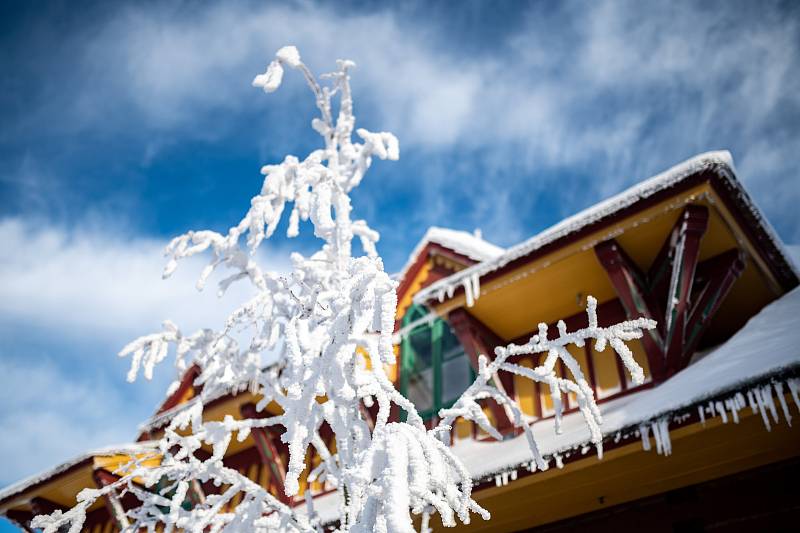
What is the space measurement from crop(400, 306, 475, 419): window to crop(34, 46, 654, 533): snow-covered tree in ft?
10.9

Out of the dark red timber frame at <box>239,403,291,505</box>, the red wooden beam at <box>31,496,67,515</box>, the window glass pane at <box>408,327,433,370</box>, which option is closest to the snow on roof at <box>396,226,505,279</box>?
the window glass pane at <box>408,327,433,370</box>

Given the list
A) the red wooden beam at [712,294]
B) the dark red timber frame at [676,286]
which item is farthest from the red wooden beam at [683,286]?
the red wooden beam at [712,294]

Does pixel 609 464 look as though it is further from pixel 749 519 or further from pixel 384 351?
pixel 384 351

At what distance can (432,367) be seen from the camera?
898cm

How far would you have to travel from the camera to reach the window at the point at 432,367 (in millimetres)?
8484

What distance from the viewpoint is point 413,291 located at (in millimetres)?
10266

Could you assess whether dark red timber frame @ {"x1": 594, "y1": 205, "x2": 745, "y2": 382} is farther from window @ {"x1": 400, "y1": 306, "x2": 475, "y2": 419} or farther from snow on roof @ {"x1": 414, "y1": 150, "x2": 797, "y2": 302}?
window @ {"x1": 400, "y1": 306, "x2": 475, "y2": 419}

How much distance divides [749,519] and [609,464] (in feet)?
3.95

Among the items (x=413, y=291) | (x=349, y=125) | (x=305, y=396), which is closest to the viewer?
(x=305, y=396)

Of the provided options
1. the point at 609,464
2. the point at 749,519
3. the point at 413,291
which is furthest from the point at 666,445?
the point at 413,291

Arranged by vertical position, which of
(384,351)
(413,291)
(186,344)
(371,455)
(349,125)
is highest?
(413,291)

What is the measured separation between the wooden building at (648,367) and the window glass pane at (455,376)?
21 millimetres

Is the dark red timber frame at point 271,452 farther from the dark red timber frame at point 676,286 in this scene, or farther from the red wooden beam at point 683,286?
the red wooden beam at point 683,286

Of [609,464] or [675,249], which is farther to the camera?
[675,249]
